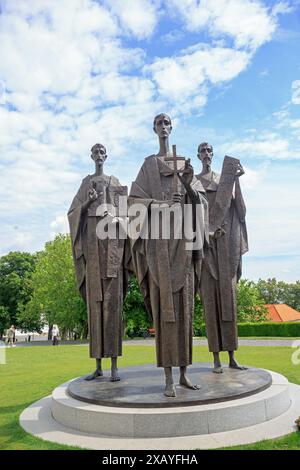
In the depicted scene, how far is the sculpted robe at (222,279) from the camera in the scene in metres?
8.98

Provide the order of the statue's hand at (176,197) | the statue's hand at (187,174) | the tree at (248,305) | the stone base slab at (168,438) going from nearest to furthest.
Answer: the stone base slab at (168,438) → the statue's hand at (187,174) → the statue's hand at (176,197) → the tree at (248,305)

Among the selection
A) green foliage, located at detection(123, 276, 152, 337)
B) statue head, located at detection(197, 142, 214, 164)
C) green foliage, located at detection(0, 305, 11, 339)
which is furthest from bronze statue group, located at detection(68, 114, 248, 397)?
green foliage, located at detection(0, 305, 11, 339)

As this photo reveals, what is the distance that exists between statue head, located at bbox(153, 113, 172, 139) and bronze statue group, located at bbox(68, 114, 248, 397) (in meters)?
0.02

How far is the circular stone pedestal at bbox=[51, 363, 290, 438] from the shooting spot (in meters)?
5.84

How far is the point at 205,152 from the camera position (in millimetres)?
9406

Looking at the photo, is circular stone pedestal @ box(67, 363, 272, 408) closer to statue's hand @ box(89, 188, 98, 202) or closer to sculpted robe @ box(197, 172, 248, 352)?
sculpted robe @ box(197, 172, 248, 352)

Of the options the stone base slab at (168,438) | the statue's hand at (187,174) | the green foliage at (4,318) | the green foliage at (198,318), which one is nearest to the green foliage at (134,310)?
the green foliage at (198,318)

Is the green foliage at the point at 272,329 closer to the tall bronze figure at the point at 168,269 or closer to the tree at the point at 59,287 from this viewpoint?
the tree at the point at 59,287

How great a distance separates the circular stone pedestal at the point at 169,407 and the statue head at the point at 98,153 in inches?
184

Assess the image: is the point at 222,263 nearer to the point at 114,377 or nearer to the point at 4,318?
the point at 114,377

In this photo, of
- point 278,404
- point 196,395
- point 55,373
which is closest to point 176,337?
point 196,395

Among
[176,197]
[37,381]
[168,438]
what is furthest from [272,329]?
[168,438]

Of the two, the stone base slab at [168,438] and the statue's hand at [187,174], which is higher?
the statue's hand at [187,174]
